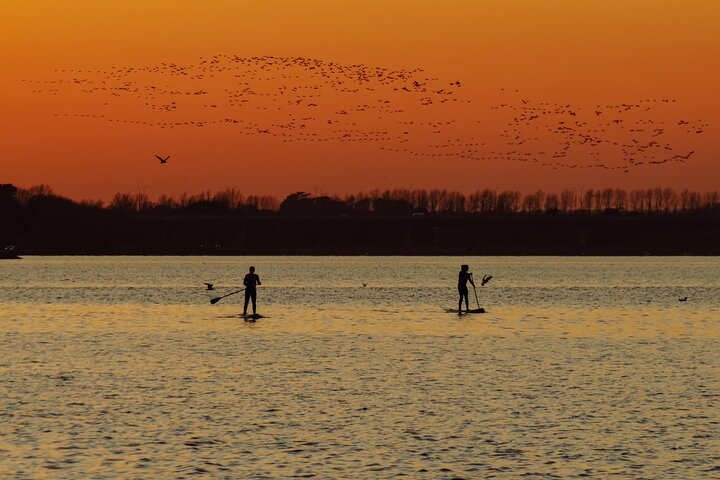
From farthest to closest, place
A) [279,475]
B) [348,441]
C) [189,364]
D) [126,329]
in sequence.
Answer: [126,329] → [189,364] → [348,441] → [279,475]

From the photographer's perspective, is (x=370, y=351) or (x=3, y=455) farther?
A: (x=370, y=351)

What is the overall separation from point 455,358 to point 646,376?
747cm

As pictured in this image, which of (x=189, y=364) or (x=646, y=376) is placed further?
(x=189, y=364)

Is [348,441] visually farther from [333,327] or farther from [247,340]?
[333,327]

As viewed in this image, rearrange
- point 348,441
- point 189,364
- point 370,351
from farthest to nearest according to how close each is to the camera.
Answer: point 370,351 < point 189,364 < point 348,441

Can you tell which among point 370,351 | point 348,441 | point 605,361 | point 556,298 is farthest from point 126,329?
point 556,298

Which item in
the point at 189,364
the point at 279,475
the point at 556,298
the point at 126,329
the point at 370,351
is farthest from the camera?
the point at 556,298

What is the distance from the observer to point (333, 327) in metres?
58.9

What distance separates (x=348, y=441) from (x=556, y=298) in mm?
76984

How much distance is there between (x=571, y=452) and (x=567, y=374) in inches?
513

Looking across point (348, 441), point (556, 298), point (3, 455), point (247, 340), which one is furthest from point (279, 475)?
point (556, 298)

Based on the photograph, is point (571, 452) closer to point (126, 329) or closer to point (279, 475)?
point (279, 475)

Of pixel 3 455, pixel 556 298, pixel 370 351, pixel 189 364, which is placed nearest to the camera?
pixel 3 455

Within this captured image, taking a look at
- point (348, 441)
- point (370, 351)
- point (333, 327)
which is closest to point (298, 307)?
point (333, 327)
